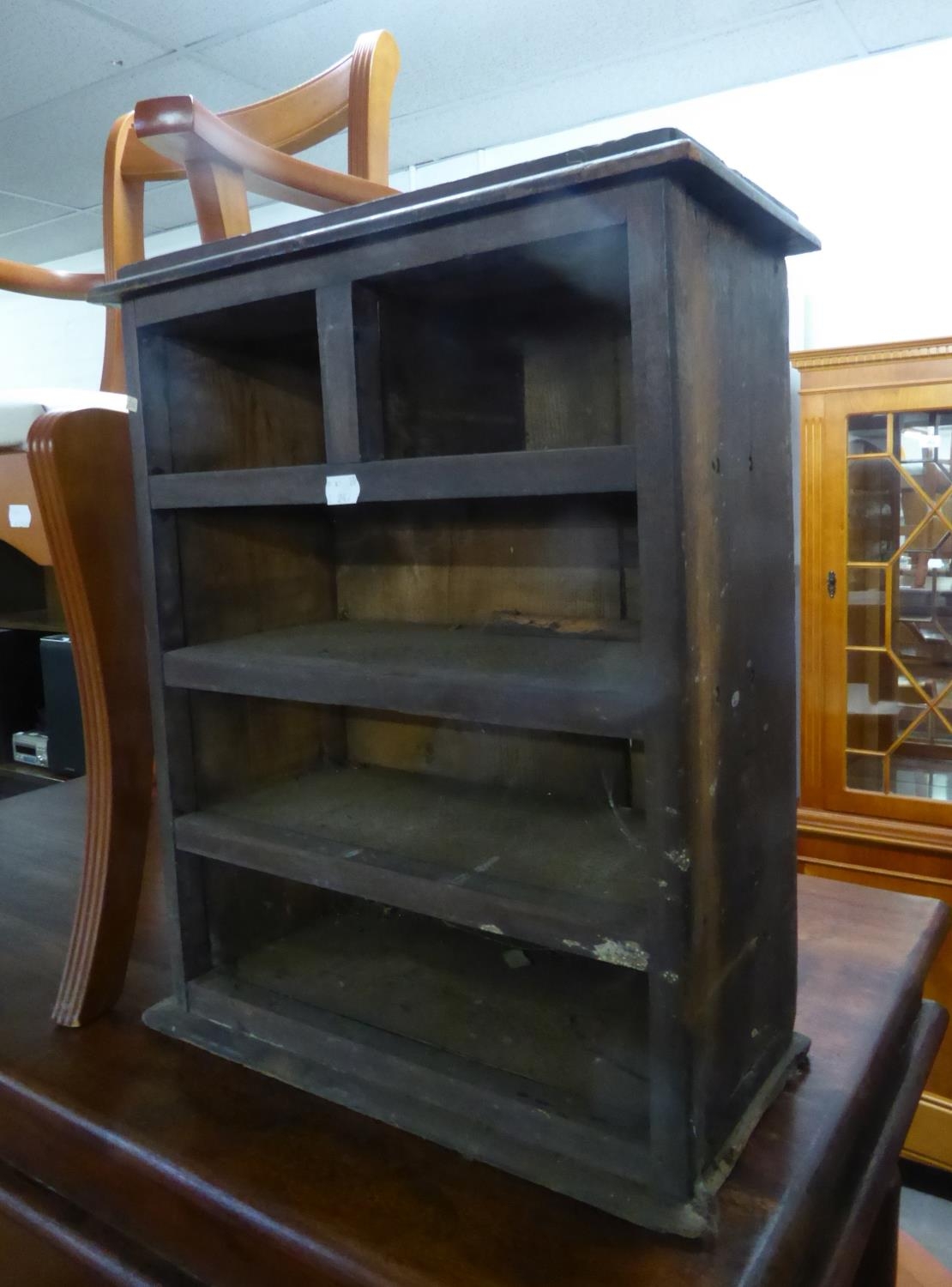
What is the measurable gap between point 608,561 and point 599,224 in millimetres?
456

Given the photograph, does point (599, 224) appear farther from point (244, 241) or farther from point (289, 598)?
point (289, 598)

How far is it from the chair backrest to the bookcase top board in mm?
213

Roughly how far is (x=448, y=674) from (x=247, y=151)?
0.68 meters

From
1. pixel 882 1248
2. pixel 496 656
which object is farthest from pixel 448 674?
pixel 882 1248

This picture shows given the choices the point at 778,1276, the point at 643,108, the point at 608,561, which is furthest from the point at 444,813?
the point at 643,108

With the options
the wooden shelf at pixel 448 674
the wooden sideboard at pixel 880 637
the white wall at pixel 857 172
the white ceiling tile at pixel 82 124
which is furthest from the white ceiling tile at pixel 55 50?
the wooden shelf at pixel 448 674

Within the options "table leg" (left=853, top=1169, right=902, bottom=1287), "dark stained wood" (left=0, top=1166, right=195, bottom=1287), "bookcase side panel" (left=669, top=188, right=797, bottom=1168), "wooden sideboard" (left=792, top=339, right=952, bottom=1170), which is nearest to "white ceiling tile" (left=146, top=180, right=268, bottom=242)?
"wooden sideboard" (left=792, top=339, right=952, bottom=1170)

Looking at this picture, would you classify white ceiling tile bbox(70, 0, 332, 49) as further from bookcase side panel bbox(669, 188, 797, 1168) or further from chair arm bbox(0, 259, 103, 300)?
bookcase side panel bbox(669, 188, 797, 1168)

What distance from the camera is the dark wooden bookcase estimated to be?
69cm

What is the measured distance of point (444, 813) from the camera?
103 cm

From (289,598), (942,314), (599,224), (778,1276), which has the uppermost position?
(942,314)

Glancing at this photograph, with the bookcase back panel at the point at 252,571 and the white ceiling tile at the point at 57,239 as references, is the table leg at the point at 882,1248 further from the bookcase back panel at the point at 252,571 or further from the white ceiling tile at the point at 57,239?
the white ceiling tile at the point at 57,239

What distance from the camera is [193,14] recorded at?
2182 mm

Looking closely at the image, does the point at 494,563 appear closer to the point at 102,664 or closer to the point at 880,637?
the point at 102,664
